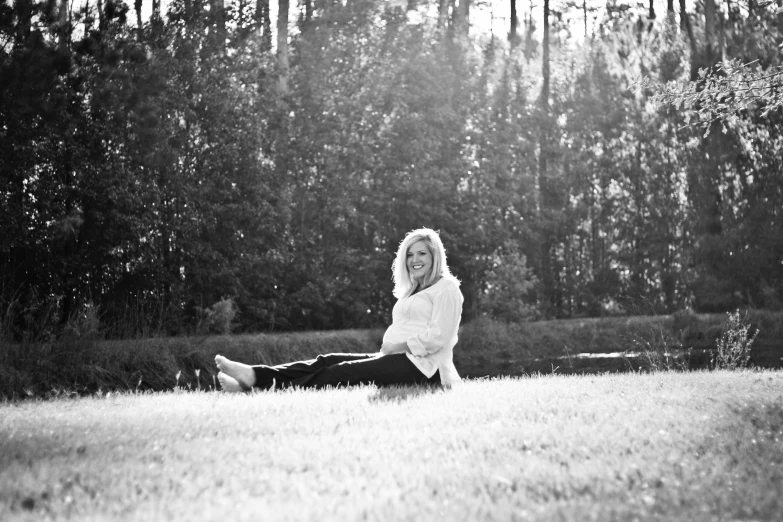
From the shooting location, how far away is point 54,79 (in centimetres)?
1709

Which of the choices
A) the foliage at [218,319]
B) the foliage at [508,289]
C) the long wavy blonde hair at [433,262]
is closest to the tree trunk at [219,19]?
the foliage at [218,319]

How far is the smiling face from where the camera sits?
8430 mm

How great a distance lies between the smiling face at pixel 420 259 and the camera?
27.7ft

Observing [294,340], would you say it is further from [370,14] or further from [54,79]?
[370,14]

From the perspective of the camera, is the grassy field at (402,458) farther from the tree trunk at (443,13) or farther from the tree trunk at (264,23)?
the tree trunk at (443,13)

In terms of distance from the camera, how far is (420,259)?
842 cm

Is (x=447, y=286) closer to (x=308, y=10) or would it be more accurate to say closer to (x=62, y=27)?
(x=62, y=27)

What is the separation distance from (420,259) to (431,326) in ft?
2.19

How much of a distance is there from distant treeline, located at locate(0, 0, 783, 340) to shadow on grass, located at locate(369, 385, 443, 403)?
24.5ft

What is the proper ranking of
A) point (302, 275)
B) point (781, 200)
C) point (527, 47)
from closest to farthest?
point (302, 275)
point (781, 200)
point (527, 47)

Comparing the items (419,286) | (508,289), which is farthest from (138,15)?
(419,286)

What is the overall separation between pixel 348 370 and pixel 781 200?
19556 millimetres

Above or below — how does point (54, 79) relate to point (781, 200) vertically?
above

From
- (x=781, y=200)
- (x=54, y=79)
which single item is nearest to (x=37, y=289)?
(x=54, y=79)
